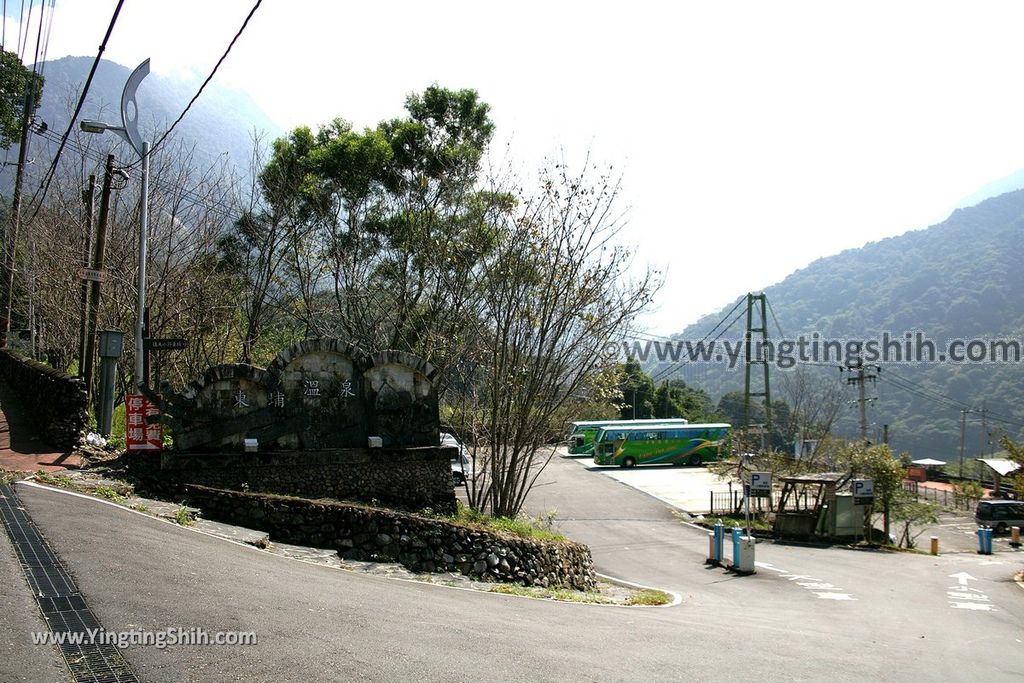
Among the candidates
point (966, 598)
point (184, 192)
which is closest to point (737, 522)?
point (966, 598)

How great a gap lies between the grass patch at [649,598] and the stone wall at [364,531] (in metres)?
2.22

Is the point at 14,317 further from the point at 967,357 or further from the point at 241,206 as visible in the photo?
the point at 967,357

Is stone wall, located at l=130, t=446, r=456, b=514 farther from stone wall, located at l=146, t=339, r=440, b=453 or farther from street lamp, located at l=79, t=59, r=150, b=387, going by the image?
street lamp, located at l=79, t=59, r=150, b=387

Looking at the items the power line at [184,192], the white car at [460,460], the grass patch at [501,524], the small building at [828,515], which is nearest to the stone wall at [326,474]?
the grass patch at [501,524]

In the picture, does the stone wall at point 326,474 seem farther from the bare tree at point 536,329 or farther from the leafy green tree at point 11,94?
the leafy green tree at point 11,94

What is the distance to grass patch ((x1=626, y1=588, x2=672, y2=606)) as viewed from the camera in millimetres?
13634

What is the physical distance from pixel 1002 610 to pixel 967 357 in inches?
3809

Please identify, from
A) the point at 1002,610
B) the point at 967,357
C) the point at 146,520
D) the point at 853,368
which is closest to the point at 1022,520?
the point at 853,368

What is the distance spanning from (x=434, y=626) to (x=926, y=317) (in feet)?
438

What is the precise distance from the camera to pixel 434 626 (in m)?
7.63

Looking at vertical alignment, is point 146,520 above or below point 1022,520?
above

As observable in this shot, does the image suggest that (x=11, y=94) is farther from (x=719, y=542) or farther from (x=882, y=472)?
(x=882, y=472)

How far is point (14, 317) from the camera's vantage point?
137 feet

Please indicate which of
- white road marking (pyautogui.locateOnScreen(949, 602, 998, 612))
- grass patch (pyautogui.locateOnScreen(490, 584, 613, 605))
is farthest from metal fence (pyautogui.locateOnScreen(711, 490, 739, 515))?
grass patch (pyautogui.locateOnScreen(490, 584, 613, 605))
